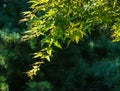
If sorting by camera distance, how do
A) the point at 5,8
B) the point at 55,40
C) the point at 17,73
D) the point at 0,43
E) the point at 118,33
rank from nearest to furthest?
the point at 55,40, the point at 118,33, the point at 0,43, the point at 17,73, the point at 5,8

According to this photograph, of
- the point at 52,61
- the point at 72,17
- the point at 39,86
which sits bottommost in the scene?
the point at 39,86

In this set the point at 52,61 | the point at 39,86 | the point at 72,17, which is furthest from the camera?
→ the point at 52,61

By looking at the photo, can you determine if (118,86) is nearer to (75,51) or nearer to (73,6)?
(75,51)

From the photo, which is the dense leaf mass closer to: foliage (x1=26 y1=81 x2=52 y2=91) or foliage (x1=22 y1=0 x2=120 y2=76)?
foliage (x1=26 y1=81 x2=52 y2=91)

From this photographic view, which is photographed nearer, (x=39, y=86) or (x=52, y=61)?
(x=39, y=86)

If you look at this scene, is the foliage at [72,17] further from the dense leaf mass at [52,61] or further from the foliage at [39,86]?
the foliage at [39,86]

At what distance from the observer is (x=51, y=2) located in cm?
130

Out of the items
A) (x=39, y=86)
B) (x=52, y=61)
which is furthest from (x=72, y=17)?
(x=52, y=61)

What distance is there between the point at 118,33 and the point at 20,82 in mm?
3083

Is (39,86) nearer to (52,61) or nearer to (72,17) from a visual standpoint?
(52,61)

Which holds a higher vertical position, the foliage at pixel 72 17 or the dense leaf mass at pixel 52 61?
the foliage at pixel 72 17

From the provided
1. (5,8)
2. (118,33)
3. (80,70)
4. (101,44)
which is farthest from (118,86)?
(118,33)

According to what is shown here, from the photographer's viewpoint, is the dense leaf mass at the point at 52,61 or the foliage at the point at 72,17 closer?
the foliage at the point at 72,17

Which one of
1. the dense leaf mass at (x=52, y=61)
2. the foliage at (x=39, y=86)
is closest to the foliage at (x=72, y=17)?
the dense leaf mass at (x=52, y=61)
